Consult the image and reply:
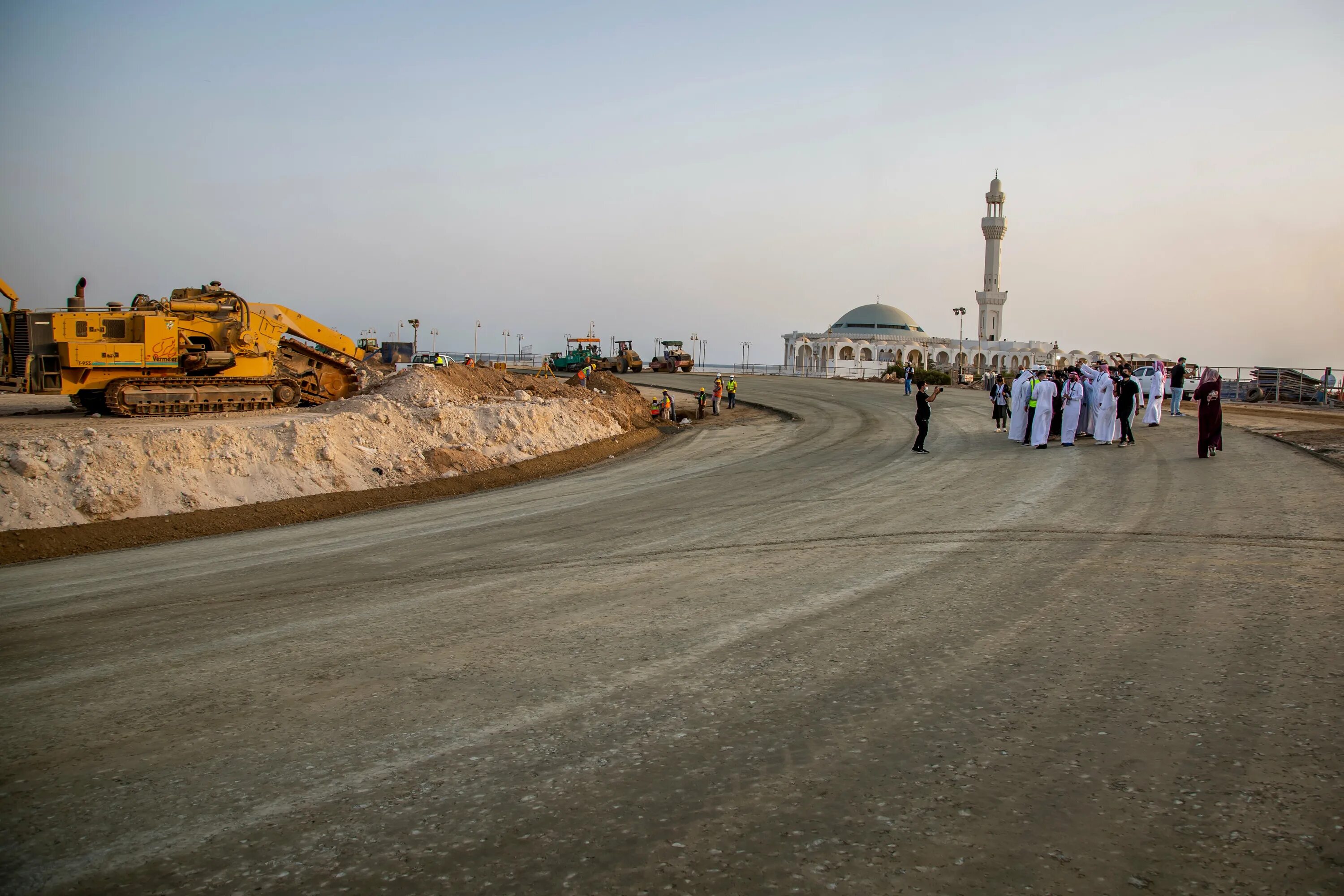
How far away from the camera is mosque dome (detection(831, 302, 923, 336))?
395 feet

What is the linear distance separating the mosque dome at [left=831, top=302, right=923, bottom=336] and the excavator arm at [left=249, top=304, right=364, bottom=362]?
96223 mm

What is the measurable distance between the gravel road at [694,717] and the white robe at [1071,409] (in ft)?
34.3

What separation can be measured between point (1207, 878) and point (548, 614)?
4.80m

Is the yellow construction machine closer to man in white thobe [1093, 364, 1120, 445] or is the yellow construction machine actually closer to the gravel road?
the gravel road

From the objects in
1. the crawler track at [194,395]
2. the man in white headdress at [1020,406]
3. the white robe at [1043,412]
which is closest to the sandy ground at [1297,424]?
the white robe at [1043,412]

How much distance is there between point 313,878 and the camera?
3.20 metres

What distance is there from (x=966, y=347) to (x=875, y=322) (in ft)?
82.6

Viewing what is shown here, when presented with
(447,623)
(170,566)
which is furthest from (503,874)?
(170,566)

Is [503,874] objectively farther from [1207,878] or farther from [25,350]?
[25,350]

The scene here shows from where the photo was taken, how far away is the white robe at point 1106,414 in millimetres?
20219

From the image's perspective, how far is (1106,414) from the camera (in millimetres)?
20266

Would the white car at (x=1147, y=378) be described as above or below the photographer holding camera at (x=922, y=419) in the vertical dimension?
above

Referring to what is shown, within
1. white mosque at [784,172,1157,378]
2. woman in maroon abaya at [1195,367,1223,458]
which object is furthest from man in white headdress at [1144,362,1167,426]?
white mosque at [784,172,1157,378]

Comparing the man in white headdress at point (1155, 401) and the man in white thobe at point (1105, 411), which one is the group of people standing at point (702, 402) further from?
the man in white headdress at point (1155, 401)
